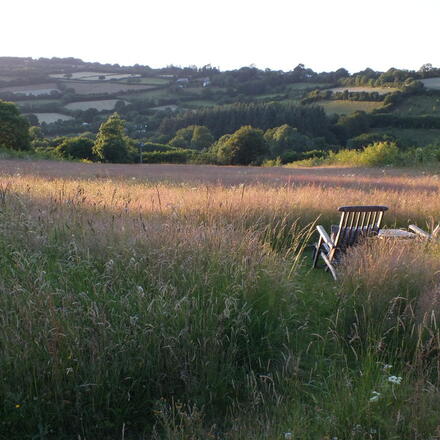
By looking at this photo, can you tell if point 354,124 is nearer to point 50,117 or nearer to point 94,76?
point 50,117

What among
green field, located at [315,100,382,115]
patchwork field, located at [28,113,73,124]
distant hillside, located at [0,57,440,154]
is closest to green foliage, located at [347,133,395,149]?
distant hillside, located at [0,57,440,154]

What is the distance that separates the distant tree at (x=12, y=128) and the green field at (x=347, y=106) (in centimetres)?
4163

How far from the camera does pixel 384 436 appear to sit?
2.40 m

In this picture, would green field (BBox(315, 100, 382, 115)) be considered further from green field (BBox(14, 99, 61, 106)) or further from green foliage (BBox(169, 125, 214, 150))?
green field (BBox(14, 99, 61, 106))

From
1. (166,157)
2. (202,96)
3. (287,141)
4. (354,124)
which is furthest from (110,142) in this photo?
(202,96)

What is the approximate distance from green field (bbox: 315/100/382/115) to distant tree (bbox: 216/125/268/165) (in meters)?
17.0

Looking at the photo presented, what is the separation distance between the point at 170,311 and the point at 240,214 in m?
3.57

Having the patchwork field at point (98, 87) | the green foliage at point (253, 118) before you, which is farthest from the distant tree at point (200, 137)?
the patchwork field at point (98, 87)

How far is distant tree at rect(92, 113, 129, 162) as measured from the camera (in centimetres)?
5053

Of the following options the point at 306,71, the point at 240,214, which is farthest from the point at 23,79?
the point at 240,214

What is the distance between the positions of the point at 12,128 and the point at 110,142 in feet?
32.2

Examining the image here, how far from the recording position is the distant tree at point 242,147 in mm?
56031

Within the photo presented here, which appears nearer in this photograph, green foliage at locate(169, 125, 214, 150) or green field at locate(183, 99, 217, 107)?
green foliage at locate(169, 125, 214, 150)

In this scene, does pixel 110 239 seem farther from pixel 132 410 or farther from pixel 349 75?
pixel 349 75
